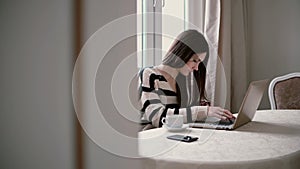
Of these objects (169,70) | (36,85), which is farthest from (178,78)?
(36,85)

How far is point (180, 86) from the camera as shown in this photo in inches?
88.0

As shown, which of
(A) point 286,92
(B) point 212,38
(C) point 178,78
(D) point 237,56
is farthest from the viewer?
(D) point 237,56

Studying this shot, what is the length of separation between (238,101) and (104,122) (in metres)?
3.01

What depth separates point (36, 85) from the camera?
39 centimetres

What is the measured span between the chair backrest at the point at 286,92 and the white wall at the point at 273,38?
31.7 inches

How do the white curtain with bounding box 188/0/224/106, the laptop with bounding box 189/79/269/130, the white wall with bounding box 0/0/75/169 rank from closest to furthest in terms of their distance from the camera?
the white wall with bounding box 0/0/75/169 < the laptop with bounding box 189/79/269/130 < the white curtain with bounding box 188/0/224/106

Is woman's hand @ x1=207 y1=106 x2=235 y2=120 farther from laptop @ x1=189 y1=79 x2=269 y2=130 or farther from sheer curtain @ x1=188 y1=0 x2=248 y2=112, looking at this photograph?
sheer curtain @ x1=188 y1=0 x2=248 y2=112

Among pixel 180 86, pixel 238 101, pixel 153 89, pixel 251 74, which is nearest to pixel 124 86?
pixel 153 89

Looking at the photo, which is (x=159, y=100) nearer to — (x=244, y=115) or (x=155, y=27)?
(x=244, y=115)

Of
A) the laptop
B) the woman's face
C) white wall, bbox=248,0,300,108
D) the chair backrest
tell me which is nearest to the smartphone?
the laptop

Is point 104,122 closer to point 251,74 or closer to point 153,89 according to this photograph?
point 153,89

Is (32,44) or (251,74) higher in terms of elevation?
(32,44)

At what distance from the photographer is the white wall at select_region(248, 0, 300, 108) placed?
3486 mm

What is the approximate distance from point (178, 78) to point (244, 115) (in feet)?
2.25
